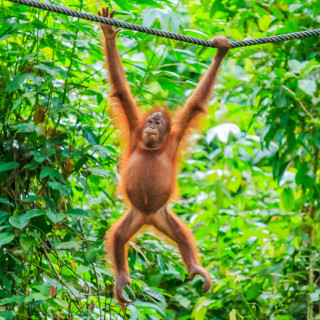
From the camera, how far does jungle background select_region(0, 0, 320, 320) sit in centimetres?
329

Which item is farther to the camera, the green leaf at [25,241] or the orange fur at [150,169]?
the orange fur at [150,169]

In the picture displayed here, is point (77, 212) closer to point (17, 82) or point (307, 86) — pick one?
point (17, 82)

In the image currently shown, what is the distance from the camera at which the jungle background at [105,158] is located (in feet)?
10.8

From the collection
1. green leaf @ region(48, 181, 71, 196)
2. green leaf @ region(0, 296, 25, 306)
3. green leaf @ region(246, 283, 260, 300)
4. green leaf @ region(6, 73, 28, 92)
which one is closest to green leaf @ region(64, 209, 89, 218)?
green leaf @ region(48, 181, 71, 196)

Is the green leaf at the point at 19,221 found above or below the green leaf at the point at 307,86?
below

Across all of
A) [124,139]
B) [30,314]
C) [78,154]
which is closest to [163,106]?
[124,139]

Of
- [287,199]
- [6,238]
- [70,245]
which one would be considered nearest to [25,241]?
[6,238]

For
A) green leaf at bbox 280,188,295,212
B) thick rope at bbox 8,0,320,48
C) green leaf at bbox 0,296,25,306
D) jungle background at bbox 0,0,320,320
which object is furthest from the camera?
green leaf at bbox 280,188,295,212

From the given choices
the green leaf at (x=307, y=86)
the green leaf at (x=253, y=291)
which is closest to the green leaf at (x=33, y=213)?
the green leaf at (x=307, y=86)

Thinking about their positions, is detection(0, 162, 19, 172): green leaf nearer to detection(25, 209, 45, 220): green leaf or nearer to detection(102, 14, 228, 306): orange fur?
detection(25, 209, 45, 220): green leaf

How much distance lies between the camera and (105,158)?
3250 millimetres

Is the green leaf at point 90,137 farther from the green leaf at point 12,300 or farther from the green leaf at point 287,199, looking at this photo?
the green leaf at point 287,199

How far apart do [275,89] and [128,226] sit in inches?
71.1

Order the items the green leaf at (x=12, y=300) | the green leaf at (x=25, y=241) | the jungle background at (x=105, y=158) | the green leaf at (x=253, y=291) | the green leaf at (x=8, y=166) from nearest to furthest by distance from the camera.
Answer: the green leaf at (x=12, y=300) < the green leaf at (x=25, y=241) < the green leaf at (x=8, y=166) < the jungle background at (x=105, y=158) < the green leaf at (x=253, y=291)
